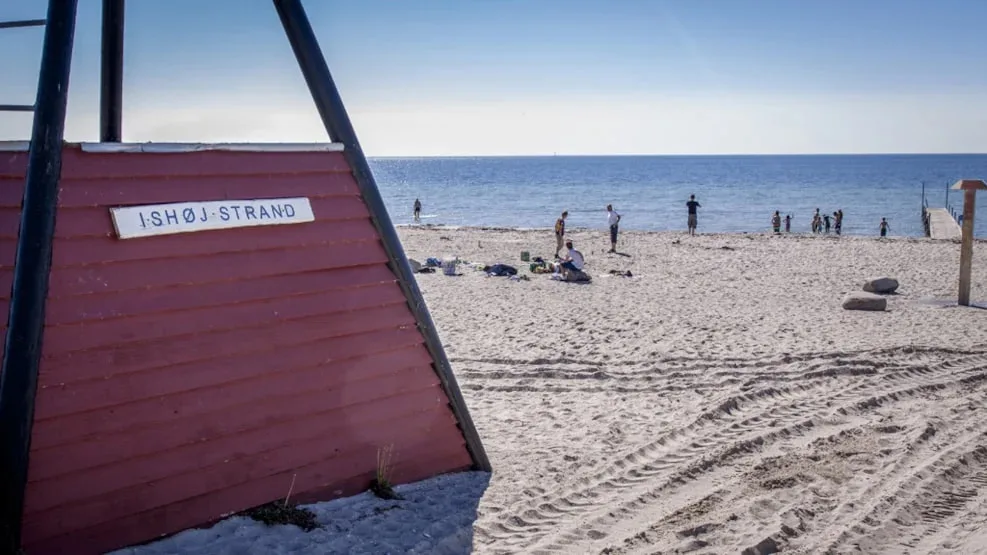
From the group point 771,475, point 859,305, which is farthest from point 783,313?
point 771,475

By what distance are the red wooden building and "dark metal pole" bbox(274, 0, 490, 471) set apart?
16mm

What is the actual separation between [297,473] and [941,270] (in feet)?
74.6

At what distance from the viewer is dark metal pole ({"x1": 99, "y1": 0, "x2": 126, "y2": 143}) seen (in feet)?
19.4

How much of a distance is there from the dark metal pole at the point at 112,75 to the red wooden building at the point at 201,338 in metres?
0.74

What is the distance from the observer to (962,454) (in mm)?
8023

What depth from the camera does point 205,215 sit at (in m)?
5.71

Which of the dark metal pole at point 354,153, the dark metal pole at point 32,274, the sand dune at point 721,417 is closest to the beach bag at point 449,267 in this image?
the sand dune at point 721,417

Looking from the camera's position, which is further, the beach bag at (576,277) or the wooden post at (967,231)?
the beach bag at (576,277)

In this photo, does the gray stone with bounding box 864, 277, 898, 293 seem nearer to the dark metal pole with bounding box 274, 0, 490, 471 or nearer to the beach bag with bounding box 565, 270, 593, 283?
the beach bag with bounding box 565, 270, 593, 283

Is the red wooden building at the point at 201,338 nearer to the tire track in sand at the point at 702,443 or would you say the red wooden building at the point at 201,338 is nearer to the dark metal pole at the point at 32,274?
the dark metal pole at the point at 32,274

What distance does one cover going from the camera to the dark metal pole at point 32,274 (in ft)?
15.5

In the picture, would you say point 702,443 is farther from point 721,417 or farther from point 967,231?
point 967,231

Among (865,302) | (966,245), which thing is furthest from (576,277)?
(966,245)

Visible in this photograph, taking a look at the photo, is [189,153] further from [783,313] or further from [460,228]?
[460,228]
